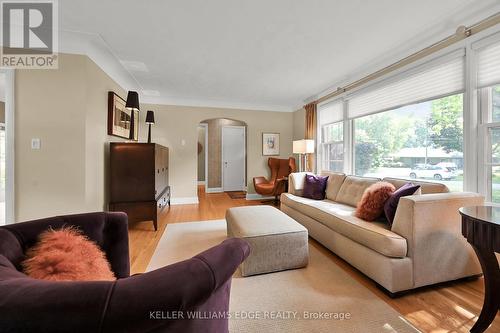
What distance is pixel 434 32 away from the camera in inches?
89.5

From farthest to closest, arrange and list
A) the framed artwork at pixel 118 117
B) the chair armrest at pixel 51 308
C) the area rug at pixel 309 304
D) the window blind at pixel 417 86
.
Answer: the framed artwork at pixel 118 117 < the window blind at pixel 417 86 < the area rug at pixel 309 304 < the chair armrest at pixel 51 308

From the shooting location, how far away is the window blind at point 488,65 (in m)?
1.90

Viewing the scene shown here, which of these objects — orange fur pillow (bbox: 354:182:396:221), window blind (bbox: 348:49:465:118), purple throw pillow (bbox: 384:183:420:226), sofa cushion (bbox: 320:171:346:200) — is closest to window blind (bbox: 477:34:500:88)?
window blind (bbox: 348:49:465:118)

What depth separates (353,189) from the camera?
9.56 feet

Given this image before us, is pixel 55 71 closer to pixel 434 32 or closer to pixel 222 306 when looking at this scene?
pixel 222 306

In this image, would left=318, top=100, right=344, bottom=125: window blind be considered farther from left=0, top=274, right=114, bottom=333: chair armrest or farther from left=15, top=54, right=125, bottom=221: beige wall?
left=0, top=274, right=114, bottom=333: chair armrest

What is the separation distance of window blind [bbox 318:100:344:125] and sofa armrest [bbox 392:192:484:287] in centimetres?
250

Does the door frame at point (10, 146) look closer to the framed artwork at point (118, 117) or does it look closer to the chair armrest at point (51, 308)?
the framed artwork at point (118, 117)

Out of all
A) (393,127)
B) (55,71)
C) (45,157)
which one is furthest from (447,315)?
(55,71)

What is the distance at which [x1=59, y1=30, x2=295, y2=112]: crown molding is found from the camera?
242cm

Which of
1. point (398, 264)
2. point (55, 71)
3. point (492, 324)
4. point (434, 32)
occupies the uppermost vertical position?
point (434, 32)

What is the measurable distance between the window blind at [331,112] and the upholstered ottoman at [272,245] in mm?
2667

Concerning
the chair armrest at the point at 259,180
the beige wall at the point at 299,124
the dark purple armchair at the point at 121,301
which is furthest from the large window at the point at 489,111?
the chair armrest at the point at 259,180

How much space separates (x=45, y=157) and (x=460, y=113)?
177 inches
